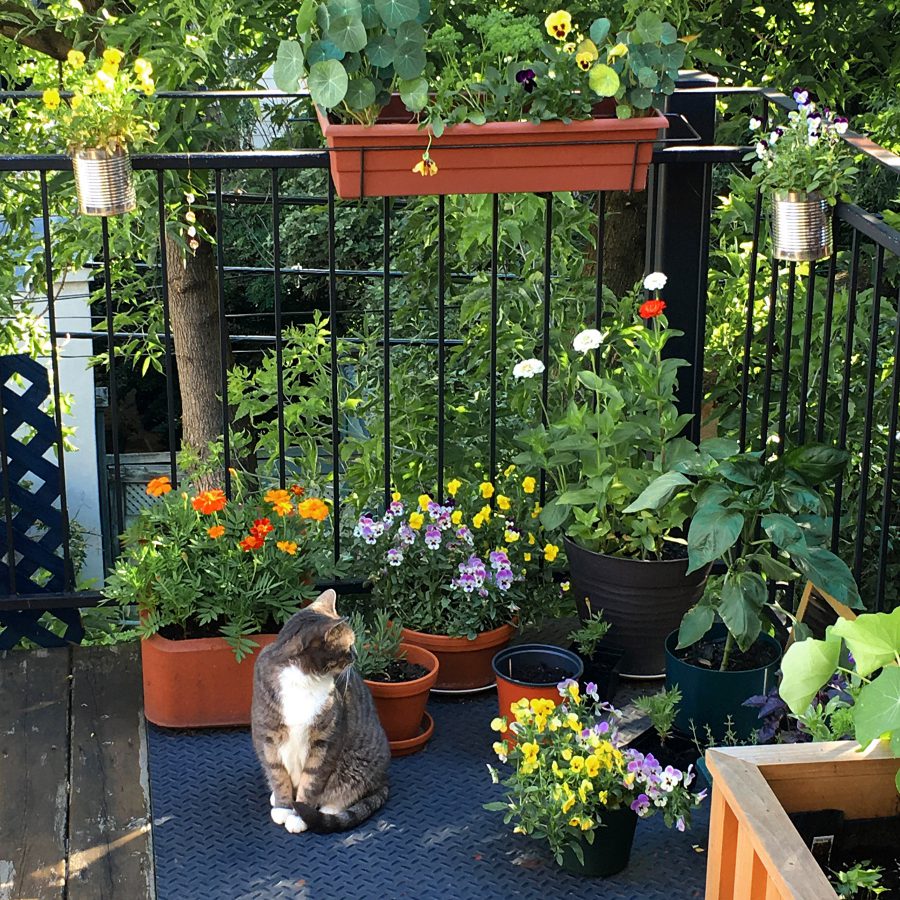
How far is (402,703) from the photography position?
101 inches

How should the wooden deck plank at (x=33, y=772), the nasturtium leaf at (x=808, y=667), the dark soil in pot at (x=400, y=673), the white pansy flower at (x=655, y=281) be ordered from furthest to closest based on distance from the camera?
the white pansy flower at (x=655, y=281)
the dark soil in pot at (x=400, y=673)
the wooden deck plank at (x=33, y=772)
the nasturtium leaf at (x=808, y=667)

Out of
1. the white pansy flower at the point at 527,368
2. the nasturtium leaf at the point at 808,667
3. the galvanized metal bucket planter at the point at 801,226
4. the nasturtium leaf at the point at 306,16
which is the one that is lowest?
the nasturtium leaf at the point at 808,667

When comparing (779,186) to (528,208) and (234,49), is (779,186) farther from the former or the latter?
(234,49)

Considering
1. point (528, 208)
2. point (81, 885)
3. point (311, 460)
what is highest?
point (528, 208)

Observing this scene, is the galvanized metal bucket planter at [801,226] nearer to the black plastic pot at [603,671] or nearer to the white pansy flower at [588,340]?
the white pansy flower at [588,340]

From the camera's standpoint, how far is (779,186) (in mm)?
2533

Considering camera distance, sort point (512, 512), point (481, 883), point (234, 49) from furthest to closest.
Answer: point (234, 49)
point (512, 512)
point (481, 883)

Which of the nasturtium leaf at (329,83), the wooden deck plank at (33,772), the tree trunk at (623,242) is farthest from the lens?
the tree trunk at (623,242)

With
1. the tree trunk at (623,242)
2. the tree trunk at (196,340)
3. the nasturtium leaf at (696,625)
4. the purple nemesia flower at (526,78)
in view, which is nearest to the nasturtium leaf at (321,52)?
the purple nemesia flower at (526,78)

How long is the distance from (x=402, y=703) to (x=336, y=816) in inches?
11.7

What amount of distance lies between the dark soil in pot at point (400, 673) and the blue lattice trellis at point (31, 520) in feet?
2.91

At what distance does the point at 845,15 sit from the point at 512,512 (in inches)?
112

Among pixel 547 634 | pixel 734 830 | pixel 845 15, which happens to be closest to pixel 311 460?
pixel 547 634

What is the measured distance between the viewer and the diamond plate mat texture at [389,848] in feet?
7.19
